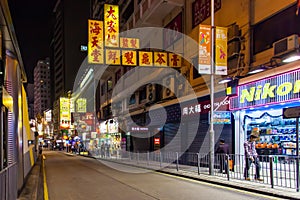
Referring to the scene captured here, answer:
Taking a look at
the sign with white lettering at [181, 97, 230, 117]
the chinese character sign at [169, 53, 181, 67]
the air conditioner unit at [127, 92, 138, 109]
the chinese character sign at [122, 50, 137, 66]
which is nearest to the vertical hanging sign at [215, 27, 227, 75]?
the sign with white lettering at [181, 97, 230, 117]

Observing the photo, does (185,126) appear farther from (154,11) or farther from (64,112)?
(64,112)

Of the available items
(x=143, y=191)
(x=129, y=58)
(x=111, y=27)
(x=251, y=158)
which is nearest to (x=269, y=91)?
(x=251, y=158)

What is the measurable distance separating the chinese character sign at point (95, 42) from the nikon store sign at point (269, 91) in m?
7.79

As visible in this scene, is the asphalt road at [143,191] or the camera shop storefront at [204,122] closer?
the asphalt road at [143,191]

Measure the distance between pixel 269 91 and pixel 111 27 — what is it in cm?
1068

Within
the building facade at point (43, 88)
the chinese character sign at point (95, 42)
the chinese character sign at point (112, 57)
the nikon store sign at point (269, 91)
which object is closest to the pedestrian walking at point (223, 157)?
the nikon store sign at point (269, 91)

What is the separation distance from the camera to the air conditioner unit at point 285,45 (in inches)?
499

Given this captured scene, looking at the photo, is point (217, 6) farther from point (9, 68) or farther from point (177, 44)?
point (9, 68)

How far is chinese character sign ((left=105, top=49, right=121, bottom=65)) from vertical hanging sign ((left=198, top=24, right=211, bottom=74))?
19.9 feet

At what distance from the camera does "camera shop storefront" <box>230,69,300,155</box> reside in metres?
12.7

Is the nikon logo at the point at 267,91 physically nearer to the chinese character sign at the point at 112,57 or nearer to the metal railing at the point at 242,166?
the metal railing at the point at 242,166

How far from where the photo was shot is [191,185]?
40.7ft

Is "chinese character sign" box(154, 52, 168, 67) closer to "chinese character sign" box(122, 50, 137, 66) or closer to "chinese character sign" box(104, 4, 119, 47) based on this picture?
"chinese character sign" box(122, 50, 137, 66)

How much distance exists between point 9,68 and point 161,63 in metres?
12.6
